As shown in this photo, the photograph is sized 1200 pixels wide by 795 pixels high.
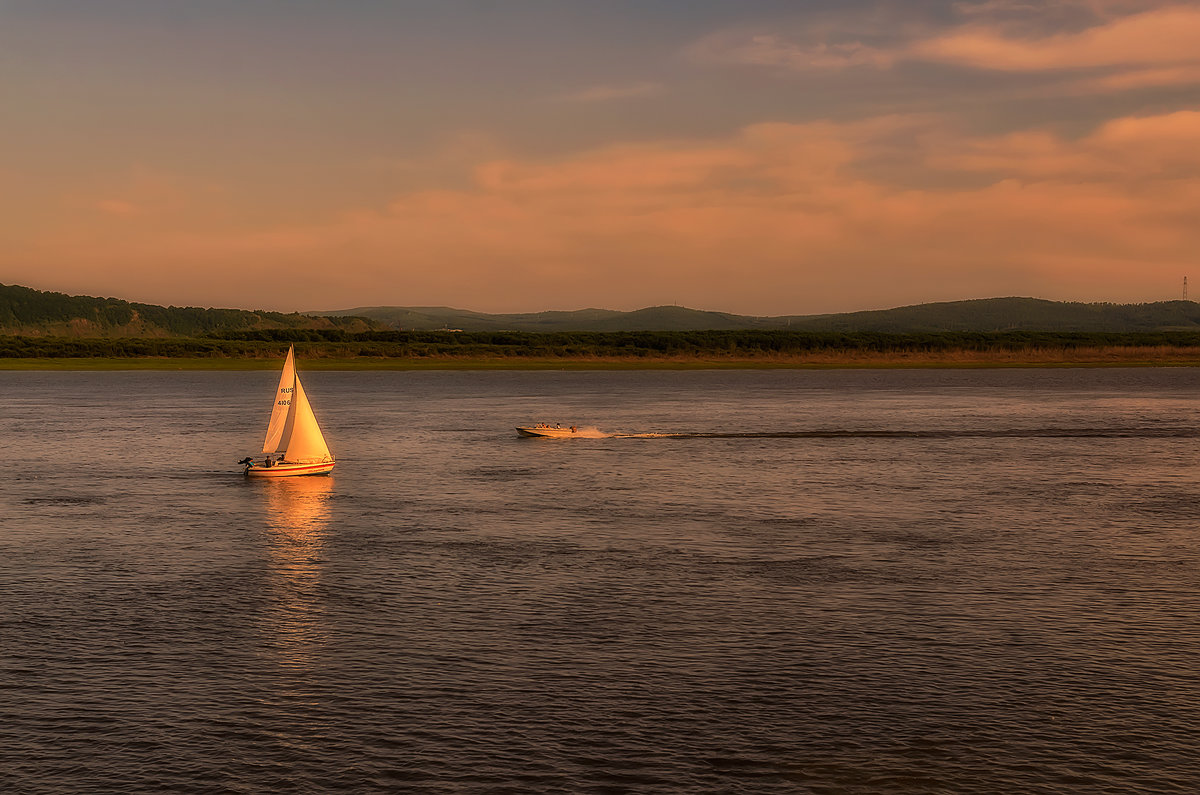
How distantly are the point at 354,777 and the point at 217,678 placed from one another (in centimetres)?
660

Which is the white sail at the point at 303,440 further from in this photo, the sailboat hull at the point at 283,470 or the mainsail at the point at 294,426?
the sailboat hull at the point at 283,470

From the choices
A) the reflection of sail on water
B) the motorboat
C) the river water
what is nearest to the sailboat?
the reflection of sail on water

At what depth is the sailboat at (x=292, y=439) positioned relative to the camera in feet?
202

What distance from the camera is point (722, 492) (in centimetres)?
5559

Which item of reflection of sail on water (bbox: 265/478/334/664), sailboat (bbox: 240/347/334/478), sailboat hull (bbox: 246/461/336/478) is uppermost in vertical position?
sailboat (bbox: 240/347/334/478)

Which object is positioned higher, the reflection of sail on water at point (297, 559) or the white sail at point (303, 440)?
the white sail at point (303, 440)

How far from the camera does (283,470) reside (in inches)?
2427

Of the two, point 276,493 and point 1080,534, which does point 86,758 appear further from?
point 276,493

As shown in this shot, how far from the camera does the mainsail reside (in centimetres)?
6194

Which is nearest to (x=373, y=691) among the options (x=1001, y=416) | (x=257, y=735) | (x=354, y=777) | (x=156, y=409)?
(x=257, y=735)

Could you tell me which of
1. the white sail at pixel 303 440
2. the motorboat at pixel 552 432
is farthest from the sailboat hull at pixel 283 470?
the motorboat at pixel 552 432

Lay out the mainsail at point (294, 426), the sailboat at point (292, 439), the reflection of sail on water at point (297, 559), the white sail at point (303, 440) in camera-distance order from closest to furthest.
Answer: the reflection of sail on water at point (297, 559)
the sailboat at point (292, 439)
the mainsail at point (294, 426)
the white sail at point (303, 440)

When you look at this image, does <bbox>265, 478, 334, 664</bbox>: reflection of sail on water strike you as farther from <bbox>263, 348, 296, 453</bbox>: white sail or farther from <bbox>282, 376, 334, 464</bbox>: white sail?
<bbox>263, 348, 296, 453</bbox>: white sail

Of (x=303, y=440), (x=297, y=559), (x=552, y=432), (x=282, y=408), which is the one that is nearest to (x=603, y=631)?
(x=297, y=559)
